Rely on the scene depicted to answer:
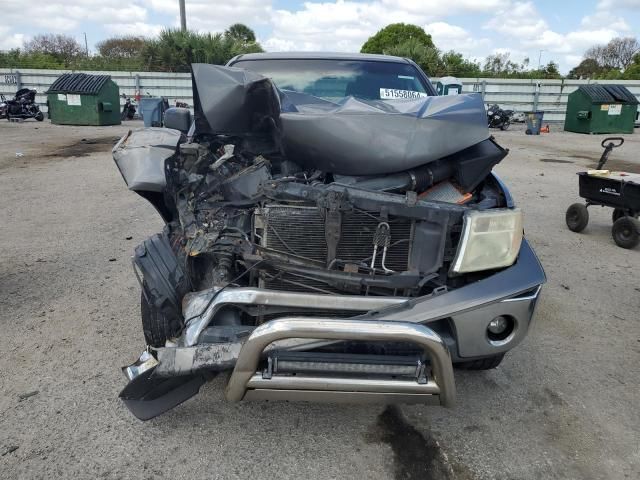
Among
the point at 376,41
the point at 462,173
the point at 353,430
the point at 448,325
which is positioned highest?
the point at 376,41

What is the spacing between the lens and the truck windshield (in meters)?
4.10

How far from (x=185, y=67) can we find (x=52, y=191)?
1934 centimetres

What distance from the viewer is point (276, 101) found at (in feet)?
8.62

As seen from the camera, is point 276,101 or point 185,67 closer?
point 276,101

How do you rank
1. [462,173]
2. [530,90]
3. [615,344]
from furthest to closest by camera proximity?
1. [530,90]
2. [615,344]
3. [462,173]

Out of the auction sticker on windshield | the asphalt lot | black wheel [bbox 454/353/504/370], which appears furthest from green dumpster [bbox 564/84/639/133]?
black wheel [bbox 454/353/504/370]

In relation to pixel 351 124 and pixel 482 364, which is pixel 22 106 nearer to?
pixel 351 124

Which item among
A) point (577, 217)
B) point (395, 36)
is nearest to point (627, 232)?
point (577, 217)

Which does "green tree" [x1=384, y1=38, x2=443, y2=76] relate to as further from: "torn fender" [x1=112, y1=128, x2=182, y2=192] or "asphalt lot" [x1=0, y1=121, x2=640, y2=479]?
"torn fender" [x1=112, y1=128, x2=182, y2=192]

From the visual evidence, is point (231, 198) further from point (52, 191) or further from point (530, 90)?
point (530, 90)

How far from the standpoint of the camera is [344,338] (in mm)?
1831

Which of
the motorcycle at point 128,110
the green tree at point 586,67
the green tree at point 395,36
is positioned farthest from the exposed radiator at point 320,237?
the green tree at point 586,67

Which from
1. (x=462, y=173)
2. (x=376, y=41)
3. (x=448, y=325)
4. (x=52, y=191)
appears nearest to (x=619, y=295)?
(x=462, y=173)

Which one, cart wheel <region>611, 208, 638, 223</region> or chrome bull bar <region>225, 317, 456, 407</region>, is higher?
chrome bull bar <region>225, 317, 456, 407</region>
